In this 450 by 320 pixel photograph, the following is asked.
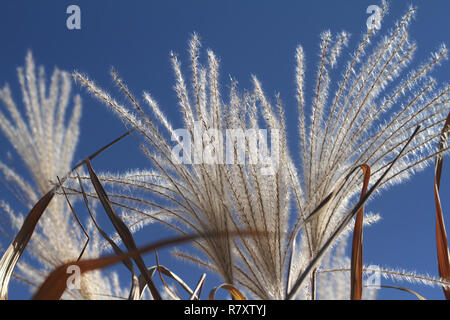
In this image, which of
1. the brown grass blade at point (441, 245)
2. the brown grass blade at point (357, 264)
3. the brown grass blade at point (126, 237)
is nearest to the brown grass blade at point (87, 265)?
the brown grass blade at point (126, 237)

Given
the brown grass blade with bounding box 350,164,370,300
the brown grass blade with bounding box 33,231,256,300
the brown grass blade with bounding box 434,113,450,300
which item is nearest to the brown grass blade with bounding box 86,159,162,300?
the brown grass blade with bounding box 33,231,256,300

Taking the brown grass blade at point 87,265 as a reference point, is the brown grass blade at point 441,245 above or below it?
above

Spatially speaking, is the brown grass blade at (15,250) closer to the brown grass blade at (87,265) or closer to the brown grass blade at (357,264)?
the brown grass blade at (87,265)

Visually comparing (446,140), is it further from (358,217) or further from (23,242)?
(23,242)

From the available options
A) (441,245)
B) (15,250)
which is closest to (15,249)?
(15,250)

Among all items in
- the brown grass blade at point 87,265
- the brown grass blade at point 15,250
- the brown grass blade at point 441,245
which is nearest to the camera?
the brown grass blade at point 87,265

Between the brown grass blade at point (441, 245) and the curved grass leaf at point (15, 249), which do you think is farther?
the brown grass blade at point (441, 245)

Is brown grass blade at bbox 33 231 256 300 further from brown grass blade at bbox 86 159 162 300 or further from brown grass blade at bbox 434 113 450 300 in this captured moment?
brown grass blade at bbox 434 113 450 300

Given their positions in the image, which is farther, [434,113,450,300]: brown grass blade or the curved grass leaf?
[434,113,450,300]: brown grass blade

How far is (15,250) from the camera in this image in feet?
2.60

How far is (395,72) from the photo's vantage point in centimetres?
112

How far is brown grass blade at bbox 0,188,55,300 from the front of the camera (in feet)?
2.44

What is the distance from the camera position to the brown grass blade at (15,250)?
743 millimetres
